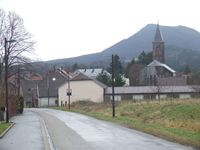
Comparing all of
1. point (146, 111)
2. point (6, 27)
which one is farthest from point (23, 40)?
point (146, 111)

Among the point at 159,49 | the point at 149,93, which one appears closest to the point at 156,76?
the point at 149,93

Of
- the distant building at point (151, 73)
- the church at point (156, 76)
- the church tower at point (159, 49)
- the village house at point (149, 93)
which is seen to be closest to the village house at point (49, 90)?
the village house at point (149, 93)

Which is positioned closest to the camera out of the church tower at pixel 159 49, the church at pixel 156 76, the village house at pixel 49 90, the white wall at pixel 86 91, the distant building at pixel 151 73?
the white wall at pixel 86 91

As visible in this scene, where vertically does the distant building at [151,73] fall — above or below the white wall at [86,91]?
above

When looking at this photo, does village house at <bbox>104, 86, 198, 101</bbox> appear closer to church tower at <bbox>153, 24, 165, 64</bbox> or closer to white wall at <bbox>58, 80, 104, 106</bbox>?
white wall at <bbox>58, 80, 104, 106</bbox>

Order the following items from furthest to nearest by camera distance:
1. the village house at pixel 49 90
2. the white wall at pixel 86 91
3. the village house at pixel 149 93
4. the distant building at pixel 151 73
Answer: the distant building at pixel 151 73
the village house at pixel 49 90
the white wall at pixel 86 91
the village house at pixel 149 93

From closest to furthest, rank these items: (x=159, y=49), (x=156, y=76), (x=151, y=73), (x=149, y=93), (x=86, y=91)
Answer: (x=149, y=93)
(x=86, y=91)
(x=156, y=76)
(x=151, y=73)
(x=159, y=49)

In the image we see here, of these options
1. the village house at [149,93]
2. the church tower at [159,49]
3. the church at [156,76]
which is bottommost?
the village house at [149,93]

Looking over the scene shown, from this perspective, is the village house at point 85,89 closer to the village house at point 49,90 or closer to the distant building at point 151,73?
the village house at point 49,90

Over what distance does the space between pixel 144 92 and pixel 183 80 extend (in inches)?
776

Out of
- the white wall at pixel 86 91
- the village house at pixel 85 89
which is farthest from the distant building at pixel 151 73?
the white wall at pixel 86 91

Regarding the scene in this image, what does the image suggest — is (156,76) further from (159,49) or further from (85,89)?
(159,49)

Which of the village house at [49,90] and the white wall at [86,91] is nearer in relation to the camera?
the white wall at [86,91]

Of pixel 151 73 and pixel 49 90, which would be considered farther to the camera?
pixel 151 73
